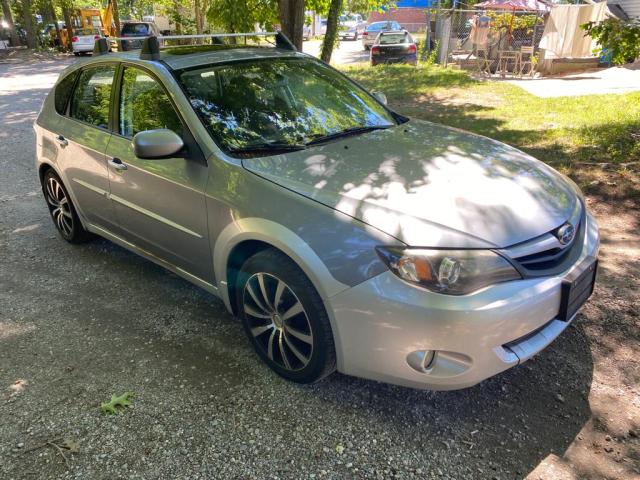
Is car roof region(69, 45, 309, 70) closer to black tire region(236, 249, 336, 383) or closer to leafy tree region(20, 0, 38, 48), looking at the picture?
black tire region(236, 249, 336, 383)

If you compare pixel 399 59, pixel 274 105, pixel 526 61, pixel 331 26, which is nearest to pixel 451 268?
pixel 274 105

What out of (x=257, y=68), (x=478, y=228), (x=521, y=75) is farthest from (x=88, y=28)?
(x=478, y=228)

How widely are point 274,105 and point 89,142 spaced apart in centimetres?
153

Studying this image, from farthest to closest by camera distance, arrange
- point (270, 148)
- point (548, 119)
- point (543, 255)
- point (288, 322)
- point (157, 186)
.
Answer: point (548, 119) → point (157, 186) → point (270, 148) → point (288, 322) → point (543, 255)

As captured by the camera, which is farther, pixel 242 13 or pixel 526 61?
pixel 526 61

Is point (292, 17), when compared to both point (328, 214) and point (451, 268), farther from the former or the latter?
point (451, 268)

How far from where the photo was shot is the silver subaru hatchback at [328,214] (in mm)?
2252

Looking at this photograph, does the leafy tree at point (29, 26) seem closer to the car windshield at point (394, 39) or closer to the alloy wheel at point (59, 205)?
the car windshield at point (394, 39)

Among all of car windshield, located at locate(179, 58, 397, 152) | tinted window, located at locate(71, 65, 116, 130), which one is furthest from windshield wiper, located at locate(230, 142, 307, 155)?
tinted window, located at locate(71, 65, 116, 130)

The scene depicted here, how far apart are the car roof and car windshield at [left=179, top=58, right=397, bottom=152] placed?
77mm

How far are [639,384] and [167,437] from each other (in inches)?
97.8

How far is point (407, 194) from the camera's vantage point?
2.51 meters

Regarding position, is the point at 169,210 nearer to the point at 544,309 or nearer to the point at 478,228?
the point at 478,228

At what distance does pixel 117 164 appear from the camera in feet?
11.6
